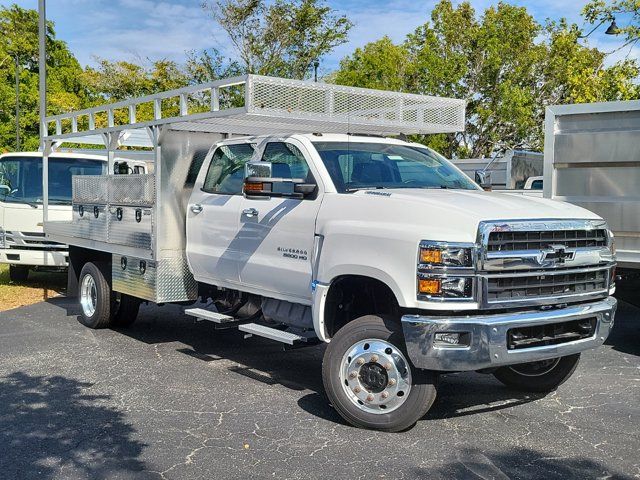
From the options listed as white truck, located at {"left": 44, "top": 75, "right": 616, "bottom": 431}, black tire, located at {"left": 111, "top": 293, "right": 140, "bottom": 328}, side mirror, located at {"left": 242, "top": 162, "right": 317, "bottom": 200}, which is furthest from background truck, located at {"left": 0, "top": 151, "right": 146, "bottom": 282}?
side mirror, located at {"left": 242, "top": 162, "right": 317, "bottom": 200}

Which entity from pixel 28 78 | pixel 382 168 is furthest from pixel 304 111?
Answer: pixel 28 78

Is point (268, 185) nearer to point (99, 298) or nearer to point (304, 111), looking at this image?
point (304, 111)

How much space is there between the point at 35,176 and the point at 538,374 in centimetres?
957

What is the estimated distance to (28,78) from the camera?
1428 inches

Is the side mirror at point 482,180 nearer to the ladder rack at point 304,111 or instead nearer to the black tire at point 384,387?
the ladder rack at point 304,111

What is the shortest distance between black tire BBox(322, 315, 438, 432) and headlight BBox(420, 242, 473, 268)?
2.04 ft

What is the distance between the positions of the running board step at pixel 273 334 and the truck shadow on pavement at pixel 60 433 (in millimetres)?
1291

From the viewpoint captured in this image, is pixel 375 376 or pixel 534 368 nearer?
pixel 375 376

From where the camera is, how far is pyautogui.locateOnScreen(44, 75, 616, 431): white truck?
4.80 meters

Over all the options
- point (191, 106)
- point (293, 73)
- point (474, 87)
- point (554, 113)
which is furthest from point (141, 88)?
point (554, 113)

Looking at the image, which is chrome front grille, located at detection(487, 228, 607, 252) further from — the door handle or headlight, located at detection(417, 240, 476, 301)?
the door handle

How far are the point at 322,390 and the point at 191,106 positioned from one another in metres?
14.7

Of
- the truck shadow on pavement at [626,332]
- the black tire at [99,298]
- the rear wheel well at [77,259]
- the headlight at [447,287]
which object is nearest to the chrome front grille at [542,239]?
the headlight at [447,287]

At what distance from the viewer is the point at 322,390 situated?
638 centimetres
